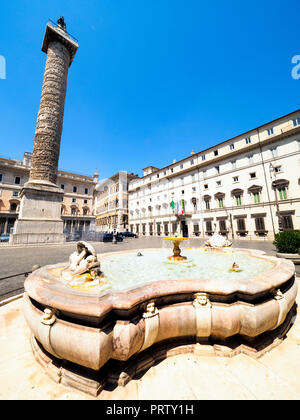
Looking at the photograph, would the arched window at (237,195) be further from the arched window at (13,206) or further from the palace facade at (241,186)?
the arched window at (13,206)

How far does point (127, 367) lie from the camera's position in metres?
1.88

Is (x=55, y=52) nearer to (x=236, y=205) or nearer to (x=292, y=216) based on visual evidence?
(x=236, y=205)

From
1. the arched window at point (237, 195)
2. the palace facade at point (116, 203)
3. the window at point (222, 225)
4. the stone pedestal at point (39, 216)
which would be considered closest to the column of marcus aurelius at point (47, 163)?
the stone pedestal at point (39, 216)

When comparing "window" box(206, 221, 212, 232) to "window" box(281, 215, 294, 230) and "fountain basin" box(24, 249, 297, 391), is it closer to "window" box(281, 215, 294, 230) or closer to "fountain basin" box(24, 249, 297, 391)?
"window" box(281, 215, 294, 230)

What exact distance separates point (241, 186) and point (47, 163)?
2455 centimetres

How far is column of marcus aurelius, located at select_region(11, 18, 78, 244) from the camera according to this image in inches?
601

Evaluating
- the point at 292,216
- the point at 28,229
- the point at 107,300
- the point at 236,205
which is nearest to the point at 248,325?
the point at 107,300

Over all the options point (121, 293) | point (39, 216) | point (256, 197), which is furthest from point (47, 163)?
point (256, 197)

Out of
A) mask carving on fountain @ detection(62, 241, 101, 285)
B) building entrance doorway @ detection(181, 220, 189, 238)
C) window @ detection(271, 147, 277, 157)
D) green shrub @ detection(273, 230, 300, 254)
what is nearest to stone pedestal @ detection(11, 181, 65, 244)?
mask carving on fountain @ detection(62, 241, 101, 285)

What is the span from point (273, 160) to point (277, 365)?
24.5m

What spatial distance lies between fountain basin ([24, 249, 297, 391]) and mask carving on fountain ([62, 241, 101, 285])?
601 millimetres

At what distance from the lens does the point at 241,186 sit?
2316 cm

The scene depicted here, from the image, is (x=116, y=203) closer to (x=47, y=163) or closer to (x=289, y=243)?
(x=47, y=163)

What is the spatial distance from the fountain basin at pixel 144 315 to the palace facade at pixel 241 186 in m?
13.4
